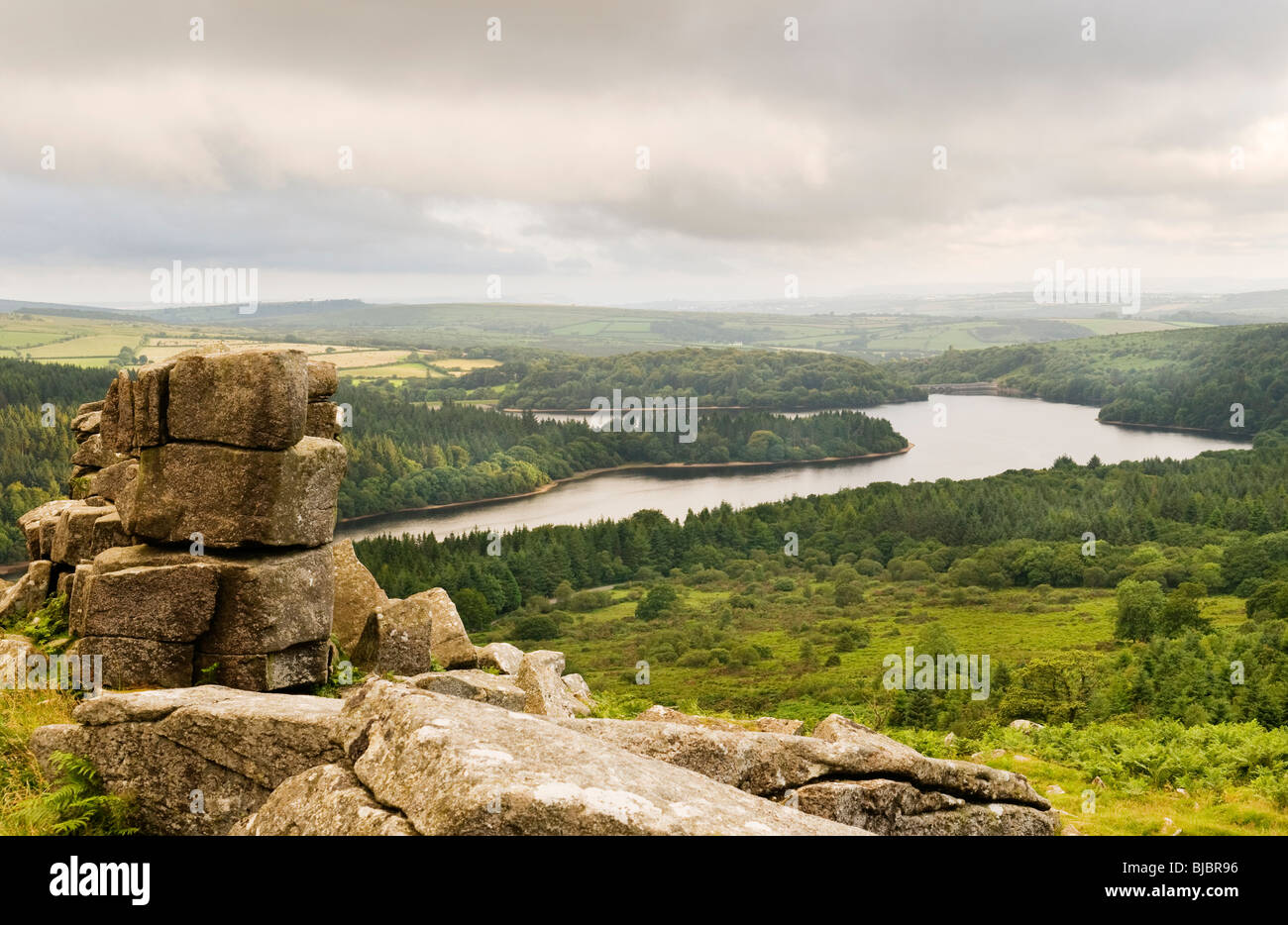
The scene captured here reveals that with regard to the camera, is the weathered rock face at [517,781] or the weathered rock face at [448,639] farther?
the weathered rock face at [448,639]

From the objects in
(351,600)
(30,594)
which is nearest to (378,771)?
(351,600)

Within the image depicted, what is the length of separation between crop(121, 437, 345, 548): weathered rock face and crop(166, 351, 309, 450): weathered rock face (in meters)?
0.22

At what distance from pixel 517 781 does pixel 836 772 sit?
443cm

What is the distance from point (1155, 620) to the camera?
245 ft

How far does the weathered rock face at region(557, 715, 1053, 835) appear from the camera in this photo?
982 cm

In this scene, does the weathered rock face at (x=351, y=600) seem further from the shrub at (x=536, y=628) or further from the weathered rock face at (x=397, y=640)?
the shrub at (x=536, y=628)

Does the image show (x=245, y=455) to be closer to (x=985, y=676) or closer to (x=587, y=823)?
(x=587, y=823)

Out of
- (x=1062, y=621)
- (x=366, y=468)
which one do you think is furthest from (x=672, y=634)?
(x=366, y=468)

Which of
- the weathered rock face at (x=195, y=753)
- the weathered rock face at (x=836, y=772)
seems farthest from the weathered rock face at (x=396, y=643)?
the weathered rock face at (x=836, y=772)

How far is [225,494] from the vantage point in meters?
13.0

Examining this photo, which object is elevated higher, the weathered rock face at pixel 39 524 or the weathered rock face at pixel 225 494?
the weathered rock face at pixel 225 494

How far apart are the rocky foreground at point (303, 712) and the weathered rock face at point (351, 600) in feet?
0.14

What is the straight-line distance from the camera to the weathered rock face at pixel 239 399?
12766 millimetres

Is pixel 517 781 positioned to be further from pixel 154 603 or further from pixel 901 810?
pixel 154 603
